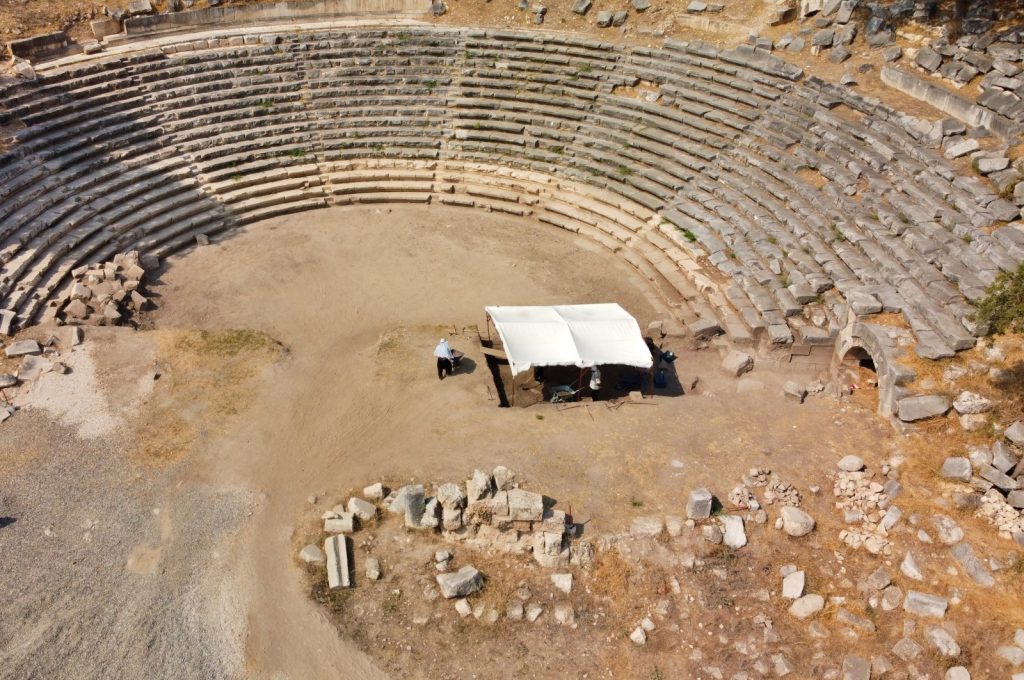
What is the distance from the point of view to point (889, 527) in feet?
41.9

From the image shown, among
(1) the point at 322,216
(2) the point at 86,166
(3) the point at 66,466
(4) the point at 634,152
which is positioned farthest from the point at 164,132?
(4) the point at 634,152

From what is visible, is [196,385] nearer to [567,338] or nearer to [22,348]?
[22,348]

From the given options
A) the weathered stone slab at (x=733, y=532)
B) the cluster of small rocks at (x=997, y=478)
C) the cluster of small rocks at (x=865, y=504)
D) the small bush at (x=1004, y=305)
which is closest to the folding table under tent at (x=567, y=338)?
the weathered stone slab at (x=733, y=532)

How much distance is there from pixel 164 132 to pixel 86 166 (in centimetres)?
284

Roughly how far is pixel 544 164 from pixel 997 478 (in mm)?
15950

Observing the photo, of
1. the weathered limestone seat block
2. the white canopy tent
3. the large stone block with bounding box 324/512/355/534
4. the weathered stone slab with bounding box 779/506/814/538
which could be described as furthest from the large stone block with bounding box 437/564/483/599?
the weathered limestone seat block

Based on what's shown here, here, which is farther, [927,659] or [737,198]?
[737,198]

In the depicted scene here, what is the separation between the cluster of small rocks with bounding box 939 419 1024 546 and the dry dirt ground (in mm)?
1625

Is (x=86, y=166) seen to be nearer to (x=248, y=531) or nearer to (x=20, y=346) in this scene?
(x=20, y=346)

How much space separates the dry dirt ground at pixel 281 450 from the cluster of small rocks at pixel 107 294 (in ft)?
2.35

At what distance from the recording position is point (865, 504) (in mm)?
13328

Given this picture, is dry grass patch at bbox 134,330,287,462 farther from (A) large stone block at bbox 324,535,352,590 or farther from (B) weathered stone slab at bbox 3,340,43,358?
(A) large stone block at bbox 324,535,352,590

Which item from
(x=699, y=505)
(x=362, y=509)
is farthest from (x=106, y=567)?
(x=699, y=505)

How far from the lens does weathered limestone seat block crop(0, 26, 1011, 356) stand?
17641 millimetres
